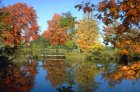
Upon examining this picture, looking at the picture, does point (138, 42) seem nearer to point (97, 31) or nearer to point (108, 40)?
point (108, 40)

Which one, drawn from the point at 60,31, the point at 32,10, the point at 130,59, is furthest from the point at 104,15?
the point at 60,31

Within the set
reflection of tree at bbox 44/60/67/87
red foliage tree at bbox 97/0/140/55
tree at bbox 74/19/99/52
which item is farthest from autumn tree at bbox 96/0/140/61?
A: tree at bbox 74/19/99/52

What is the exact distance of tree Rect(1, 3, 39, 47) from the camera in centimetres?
5656

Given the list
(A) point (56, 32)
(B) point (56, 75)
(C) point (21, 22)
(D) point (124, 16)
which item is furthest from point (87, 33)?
(D) point (124, 16)

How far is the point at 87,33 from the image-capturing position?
5600 centimetres

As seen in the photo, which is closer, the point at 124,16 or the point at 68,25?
the point at 124,16

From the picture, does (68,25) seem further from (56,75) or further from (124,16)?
(124,16)

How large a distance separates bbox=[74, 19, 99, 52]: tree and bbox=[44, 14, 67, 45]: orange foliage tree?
16.3m

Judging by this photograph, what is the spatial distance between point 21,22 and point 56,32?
18.3m

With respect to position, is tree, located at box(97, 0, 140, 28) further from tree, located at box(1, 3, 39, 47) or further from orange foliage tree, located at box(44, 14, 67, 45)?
orange foliage tree, located at box(44, 14, 67, 45)

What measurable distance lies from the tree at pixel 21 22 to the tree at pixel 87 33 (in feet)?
33.6

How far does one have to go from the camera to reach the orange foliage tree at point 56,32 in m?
73.2

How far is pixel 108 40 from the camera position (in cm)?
898

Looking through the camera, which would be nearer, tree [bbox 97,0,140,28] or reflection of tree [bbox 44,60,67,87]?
tree [bbox 97,0,140,28]
